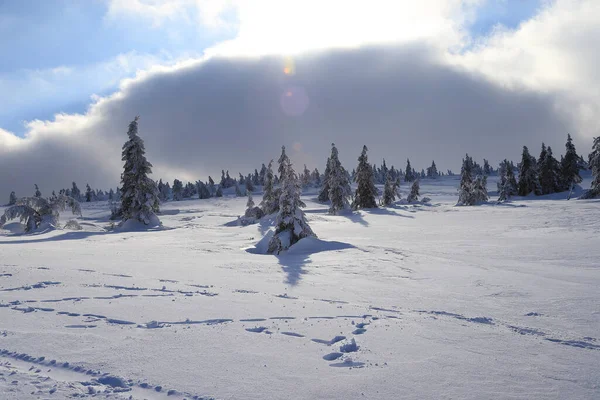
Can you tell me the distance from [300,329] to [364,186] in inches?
2043

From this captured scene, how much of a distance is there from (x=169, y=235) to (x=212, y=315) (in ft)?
73.5

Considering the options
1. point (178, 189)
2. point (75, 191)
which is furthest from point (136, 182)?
point (75, 191)

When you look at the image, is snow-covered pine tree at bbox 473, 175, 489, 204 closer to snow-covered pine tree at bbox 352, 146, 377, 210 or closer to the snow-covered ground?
snow-covered pine tree at bbox 352, 146, 377, 210

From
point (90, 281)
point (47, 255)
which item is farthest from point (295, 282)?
point (47, 255)

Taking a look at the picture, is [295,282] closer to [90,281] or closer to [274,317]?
[274,317]

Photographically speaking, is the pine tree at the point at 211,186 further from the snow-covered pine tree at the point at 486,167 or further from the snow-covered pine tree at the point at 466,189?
the snow-covered pine tree at the point at 486,167

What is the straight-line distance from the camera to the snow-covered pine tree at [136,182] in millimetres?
36188

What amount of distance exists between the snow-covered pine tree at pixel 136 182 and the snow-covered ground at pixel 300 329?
22089 mm

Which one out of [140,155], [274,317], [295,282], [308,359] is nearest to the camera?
[308,359]

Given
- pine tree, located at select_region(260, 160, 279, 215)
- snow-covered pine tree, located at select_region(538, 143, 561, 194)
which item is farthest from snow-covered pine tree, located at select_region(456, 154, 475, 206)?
pine tree, located at select_region(260, 160, 279, 215)

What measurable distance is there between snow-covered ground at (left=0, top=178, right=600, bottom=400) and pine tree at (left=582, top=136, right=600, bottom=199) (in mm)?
47550

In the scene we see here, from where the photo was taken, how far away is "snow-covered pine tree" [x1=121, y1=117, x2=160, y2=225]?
36188mm

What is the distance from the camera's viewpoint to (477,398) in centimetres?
452

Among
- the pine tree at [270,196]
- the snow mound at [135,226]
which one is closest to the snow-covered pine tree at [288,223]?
the snow mound at [135,226]
